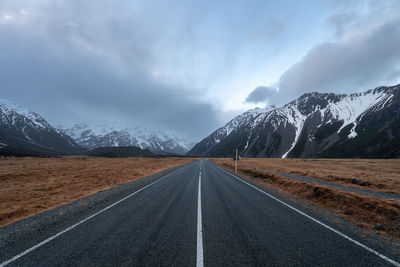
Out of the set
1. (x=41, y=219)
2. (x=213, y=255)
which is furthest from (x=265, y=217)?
(x=41, y=219)

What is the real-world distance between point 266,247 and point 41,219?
8625 mm

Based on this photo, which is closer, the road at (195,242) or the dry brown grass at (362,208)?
the road at (195,242)

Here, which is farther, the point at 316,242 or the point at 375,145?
the point at 375,145

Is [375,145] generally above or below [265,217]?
above

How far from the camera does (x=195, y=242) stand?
513 centimetres

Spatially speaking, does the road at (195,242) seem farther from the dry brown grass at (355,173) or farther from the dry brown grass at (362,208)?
the dry brown grass at (355,173)

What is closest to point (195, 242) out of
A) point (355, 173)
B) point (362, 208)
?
point (362, 208)

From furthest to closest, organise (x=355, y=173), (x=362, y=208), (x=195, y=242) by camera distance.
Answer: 1. (x=355, y=173)
2. (x=362, y=208)
3. (x=195, y=242)

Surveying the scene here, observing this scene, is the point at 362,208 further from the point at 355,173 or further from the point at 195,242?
the point at 355,173

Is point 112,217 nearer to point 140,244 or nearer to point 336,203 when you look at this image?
point 140,244

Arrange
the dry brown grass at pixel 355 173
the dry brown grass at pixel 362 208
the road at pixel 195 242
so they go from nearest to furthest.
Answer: the road at pixel 195 242
the dry brown grass at pixel 362 208
the dry brown grass at pixel 355 173

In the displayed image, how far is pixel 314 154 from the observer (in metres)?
195

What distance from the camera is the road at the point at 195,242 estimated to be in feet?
14.1

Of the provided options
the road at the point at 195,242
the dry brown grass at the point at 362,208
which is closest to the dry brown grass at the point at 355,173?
the dry brown grass at the point at 362,208
